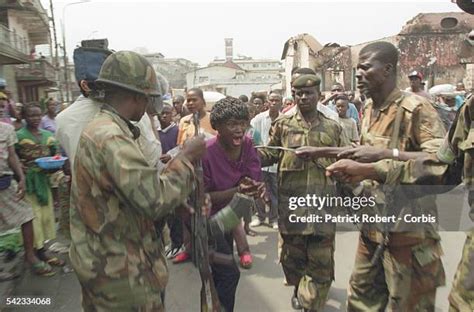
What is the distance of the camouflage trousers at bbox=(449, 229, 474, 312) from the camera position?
5.10ft

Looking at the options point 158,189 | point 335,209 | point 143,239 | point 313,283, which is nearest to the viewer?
point 158,189

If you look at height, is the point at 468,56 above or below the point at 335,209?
above

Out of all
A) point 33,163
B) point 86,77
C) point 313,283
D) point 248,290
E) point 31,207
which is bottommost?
point 248,290

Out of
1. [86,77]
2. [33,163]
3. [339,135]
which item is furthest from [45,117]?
[339,135]

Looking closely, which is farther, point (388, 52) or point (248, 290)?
point (248, 290)

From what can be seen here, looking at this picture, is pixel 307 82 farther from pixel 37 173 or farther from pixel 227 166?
pixel 37 173

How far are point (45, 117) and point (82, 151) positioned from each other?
4.52m

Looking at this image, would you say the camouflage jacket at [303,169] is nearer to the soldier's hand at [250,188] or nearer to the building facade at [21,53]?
the soldier's hand at [250,188]

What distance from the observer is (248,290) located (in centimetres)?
337

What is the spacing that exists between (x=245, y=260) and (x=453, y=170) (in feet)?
7.99

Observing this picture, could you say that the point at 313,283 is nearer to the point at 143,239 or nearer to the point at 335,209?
the point at 335,209

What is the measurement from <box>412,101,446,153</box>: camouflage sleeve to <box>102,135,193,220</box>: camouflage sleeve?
1.38 m

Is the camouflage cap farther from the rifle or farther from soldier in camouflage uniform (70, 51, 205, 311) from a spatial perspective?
the rifle

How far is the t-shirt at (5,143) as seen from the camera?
331 centimetres
